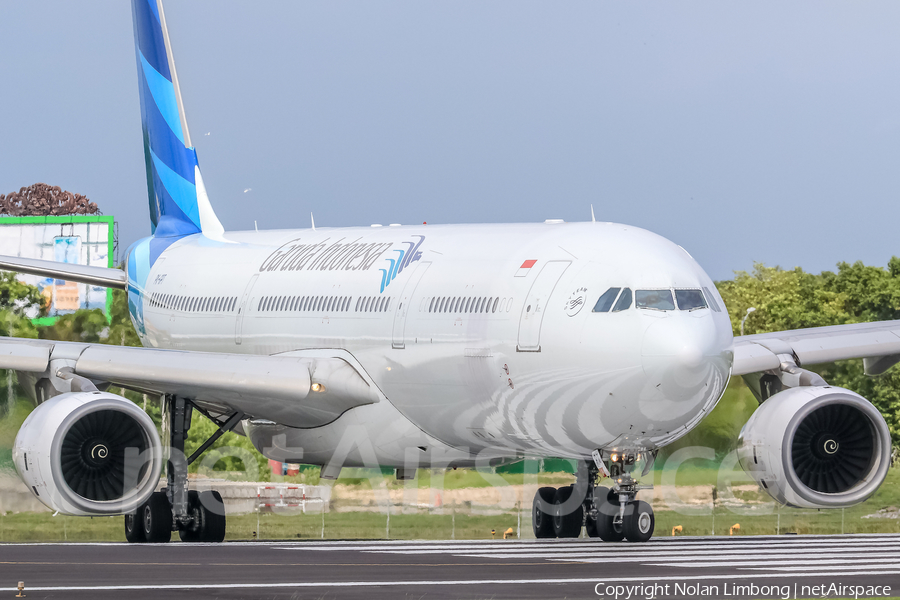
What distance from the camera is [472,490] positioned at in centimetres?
3028

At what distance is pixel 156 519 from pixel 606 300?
8.55 m

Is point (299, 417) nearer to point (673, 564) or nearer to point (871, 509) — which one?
point (673, 564)

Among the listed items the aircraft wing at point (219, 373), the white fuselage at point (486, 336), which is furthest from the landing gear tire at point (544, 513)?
the aircraft wing at point (219, 373)

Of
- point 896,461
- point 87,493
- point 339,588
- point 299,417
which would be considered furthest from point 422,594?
point 896,461

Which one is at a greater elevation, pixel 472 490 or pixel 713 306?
pixel 713 306

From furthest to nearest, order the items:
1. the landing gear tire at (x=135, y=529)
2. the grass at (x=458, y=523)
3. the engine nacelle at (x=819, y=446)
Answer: the grass at (x=458, y=523), the landing gear tire at (x=135, y=529), the engine nacelle at (x=819, y=446)

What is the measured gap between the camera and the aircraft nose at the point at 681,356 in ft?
50.5

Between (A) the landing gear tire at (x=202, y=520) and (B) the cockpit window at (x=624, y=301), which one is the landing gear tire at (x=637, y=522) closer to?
(B) the cockpit window at (x=624, y=301)

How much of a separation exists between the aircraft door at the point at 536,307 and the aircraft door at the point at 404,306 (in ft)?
8.88

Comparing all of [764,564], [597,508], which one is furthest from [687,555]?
[597,508]

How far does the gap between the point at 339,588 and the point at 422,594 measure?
99cm

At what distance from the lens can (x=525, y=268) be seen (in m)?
17.7

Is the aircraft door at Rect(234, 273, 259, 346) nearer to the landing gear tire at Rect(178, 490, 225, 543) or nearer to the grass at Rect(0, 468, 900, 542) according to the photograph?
the landing gear tire at Rect(178, 490, 225, 543)

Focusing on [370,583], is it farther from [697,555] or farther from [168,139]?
[168,139]
